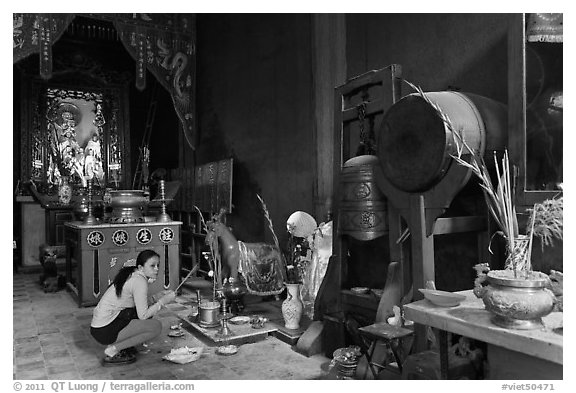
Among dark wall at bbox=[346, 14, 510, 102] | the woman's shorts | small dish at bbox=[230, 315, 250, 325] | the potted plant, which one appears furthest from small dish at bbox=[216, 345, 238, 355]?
dark wall at bbox=[346, 14, 510, 102]

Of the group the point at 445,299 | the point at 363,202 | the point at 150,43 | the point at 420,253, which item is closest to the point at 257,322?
the point at 363,202

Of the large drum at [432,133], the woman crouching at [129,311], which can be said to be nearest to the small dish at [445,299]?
the large drum at [432,133]

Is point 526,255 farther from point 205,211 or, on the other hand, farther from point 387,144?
point 205,211

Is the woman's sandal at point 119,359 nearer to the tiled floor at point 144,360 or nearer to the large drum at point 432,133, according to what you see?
the tiled floor at point 144,360

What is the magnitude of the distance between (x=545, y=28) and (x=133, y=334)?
347 centimetres

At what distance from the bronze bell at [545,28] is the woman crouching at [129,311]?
9.86 feet

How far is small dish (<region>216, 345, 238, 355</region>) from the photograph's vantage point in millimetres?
3727

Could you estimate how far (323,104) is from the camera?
488cm

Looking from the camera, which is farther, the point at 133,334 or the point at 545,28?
the point at 133,334

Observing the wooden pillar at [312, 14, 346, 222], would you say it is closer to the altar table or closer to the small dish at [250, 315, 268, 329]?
the small dish at [250, 315, 268, 329]

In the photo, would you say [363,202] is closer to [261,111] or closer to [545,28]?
[545,28]

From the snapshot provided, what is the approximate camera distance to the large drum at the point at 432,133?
2666 mm
